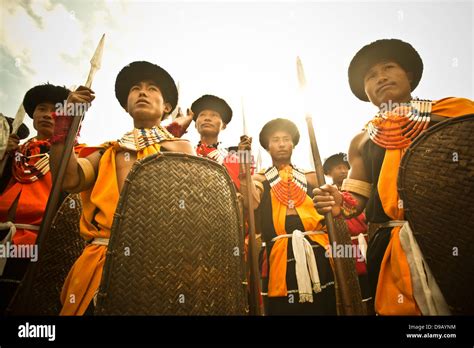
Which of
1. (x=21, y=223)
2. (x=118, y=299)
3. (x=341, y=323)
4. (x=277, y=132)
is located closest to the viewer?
(x=118, y=299)

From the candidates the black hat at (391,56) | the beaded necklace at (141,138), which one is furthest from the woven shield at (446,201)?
the beaded necklace at (141,138)

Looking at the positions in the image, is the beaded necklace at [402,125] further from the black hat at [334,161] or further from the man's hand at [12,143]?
the man's hand at [12,143]

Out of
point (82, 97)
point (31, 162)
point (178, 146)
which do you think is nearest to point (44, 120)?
point (31, 162)

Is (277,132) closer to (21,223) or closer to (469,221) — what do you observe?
(469,221)

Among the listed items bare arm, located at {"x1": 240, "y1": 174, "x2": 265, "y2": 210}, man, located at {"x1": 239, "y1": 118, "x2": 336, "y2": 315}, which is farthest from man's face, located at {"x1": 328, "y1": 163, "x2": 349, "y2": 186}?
bare arm, located at {"x1": 240, "y1": 174, "x2": 265, "y2": 210}

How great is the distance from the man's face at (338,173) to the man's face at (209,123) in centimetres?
290

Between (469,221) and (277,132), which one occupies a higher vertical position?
(277,132)

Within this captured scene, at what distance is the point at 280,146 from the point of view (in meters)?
4.02

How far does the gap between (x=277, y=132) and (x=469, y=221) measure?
295cm

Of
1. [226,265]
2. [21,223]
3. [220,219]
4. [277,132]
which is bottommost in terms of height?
[226,265]

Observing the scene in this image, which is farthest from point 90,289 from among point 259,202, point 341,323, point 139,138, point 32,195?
point 259,202

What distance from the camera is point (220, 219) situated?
168cm

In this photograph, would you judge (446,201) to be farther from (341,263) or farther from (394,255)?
(341,263)

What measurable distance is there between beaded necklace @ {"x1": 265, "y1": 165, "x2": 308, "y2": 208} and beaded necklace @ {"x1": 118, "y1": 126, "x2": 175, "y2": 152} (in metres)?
1.81
